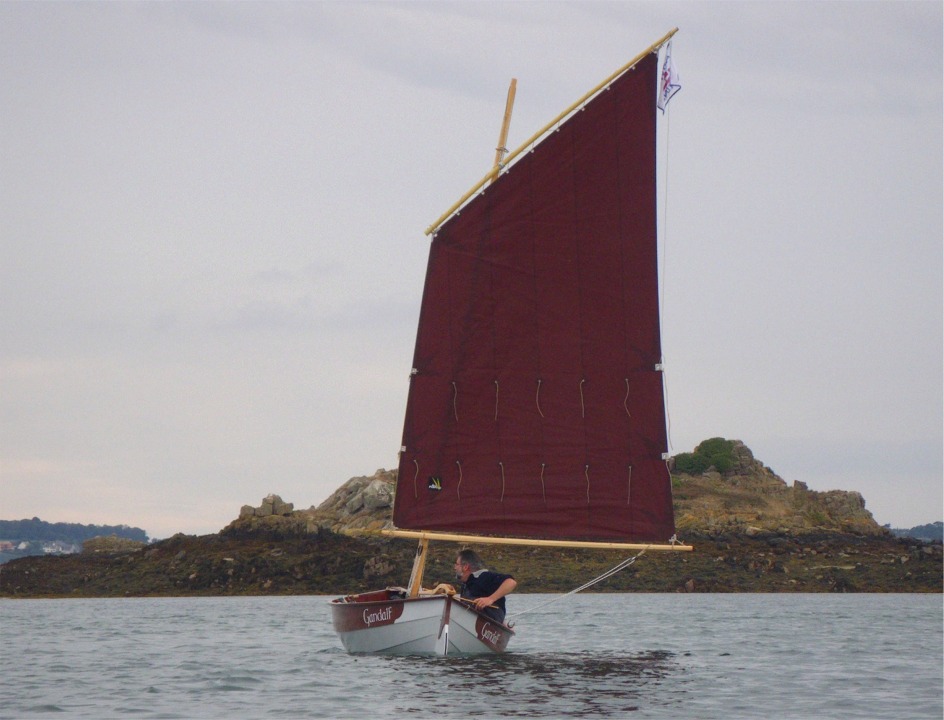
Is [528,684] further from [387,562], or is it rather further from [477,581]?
[387,562]

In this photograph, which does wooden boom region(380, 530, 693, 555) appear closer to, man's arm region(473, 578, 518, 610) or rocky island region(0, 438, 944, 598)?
man's arm region(473, 578, 518, 610)

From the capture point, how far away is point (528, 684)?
23859 millimetres

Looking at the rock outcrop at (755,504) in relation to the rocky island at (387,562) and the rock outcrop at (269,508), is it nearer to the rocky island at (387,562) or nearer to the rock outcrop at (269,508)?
the rocky island at (387,562)

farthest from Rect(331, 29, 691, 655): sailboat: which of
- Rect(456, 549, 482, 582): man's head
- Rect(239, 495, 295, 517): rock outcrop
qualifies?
Rect(239, 495, 295, 517): rock outcrop

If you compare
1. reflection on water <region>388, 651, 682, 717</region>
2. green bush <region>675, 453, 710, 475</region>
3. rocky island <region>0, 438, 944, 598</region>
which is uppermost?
green bush <region>675, 453, 710, 475</region>

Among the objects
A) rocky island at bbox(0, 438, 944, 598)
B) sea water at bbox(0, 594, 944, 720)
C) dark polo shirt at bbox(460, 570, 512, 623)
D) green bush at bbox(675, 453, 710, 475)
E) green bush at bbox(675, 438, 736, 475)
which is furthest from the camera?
green bush at bbox(675, 438, 736, 475)

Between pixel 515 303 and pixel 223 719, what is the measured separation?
39.6 feet

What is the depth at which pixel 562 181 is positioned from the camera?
92.7 feet

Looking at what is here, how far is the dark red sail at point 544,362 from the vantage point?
28141mm

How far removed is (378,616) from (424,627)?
4.39ft

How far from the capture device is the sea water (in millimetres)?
21609

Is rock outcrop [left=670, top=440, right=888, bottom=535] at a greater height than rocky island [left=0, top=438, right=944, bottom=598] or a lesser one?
greater

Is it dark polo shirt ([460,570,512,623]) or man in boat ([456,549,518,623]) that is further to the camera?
dark polo shirt ([460,570,512,623])

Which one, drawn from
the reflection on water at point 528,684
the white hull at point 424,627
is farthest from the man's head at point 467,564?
the reflection on water at point 528,684
